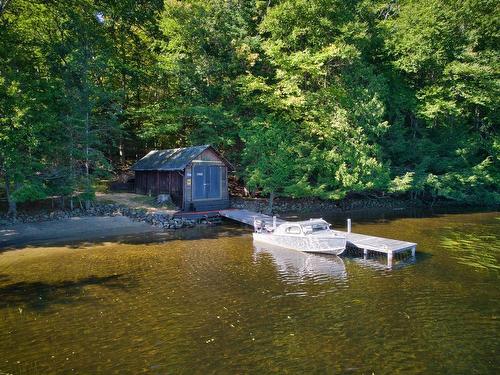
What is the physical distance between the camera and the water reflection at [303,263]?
52.7 feet

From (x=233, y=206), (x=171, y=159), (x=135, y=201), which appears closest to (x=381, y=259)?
(x=233, y=206)

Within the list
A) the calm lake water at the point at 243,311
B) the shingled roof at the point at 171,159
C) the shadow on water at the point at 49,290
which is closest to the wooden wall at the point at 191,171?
the shingled roof at the point at 171,159

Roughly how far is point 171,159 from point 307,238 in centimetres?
1635

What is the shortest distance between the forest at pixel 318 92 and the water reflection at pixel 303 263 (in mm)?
10839

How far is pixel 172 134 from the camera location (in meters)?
40.7

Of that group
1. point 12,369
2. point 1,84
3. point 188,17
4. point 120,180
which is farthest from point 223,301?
point 188,17

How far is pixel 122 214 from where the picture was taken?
27125mm

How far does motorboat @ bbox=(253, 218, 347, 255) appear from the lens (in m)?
19.1

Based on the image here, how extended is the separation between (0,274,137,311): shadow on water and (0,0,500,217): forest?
13.2 m

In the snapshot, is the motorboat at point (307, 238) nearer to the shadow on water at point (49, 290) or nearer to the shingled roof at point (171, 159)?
the shadow on water at point (49, 290)

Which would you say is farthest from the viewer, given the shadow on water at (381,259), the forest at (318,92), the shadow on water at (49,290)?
the forest at (318,92)

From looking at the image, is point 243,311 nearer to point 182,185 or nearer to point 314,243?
point 314,243

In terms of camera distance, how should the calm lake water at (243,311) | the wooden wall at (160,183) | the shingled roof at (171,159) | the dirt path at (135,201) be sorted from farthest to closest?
the wooden wall at (160,183), the shingled roof at (171,159), the dirt path at (135,201), the calm lake water at (243,311)

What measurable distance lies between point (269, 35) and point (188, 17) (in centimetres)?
895
